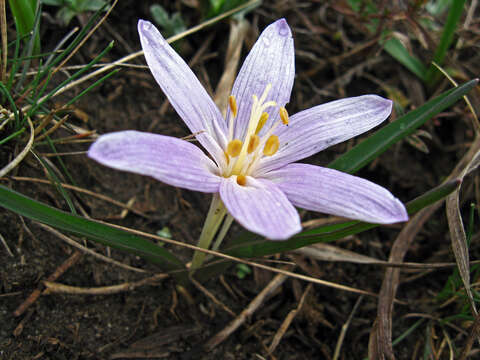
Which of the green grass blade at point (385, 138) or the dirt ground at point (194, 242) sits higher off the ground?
the green grass blade at point (385, 138)

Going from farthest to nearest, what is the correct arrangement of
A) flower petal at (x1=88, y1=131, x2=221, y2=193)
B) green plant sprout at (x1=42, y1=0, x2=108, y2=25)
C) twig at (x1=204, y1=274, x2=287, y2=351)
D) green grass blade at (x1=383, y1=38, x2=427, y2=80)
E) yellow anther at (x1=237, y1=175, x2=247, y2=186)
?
green grass blade at (x1=383, y1=38, x2=427, y2=80), green plant sprout at (x1=42, y1=0, x2=108, y2=25), twig at (x1=204, y1=274, x2=287, y2=351), yellow anther at (x1=237, y1=175, x2=247, y2=186), flower petal at (x1=88, y1=131, x2=221, y2=193)

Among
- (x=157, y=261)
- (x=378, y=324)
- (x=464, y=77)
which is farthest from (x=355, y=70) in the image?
(x=157, y=261)

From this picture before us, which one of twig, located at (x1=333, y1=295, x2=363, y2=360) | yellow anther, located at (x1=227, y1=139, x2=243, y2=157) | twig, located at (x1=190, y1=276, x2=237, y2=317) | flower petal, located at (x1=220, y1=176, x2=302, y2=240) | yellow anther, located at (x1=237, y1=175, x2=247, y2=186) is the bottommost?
twig, located at (x1=333, y1=295, x2=363, y2=360)

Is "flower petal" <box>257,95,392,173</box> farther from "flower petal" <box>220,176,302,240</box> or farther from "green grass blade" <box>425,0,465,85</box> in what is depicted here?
"green grass blade" <box>425,0,465,85</box>

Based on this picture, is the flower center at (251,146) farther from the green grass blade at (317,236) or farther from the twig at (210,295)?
the twig at (210,295)

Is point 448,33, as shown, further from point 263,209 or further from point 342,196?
point 263,209

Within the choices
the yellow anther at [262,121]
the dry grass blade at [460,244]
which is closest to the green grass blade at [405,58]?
the dry grass blade at [460,244]

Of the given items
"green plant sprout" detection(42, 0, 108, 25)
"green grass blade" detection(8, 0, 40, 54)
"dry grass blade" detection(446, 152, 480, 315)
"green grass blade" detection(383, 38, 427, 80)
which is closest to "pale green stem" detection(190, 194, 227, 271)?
"dry grass blade" detection(446, 152, 480, 315)
